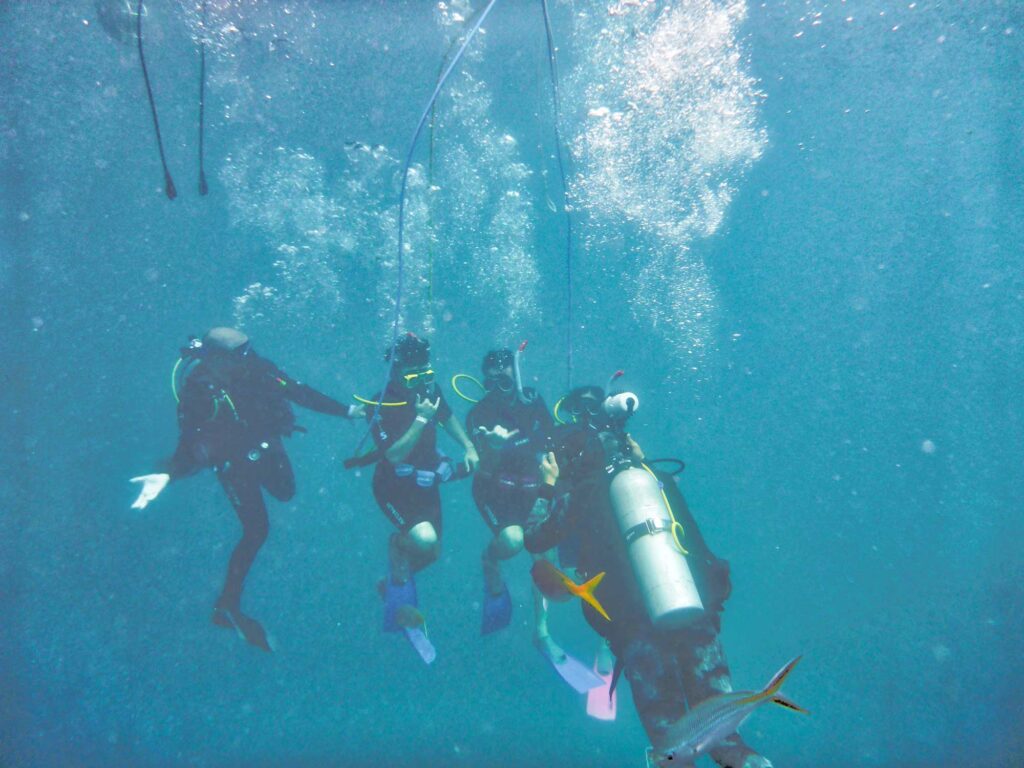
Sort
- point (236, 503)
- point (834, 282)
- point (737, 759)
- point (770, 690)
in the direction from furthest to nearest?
point (834, 282)
point (236, 503)
point (737, 759)
point (770, 690)

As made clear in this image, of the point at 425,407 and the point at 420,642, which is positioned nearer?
the point at 425,407

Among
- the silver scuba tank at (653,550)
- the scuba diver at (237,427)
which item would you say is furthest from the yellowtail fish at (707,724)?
the scuba diver at (237,427)

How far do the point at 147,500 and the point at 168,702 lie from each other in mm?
15529

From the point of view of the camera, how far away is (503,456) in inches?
206

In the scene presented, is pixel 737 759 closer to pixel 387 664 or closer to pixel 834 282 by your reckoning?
pixel 387 664

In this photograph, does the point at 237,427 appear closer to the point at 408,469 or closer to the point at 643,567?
the point at 408,469

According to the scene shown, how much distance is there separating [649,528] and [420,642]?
3150 millimetres

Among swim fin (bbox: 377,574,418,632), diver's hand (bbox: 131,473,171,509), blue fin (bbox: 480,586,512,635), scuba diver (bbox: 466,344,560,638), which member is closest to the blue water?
scuba diver (bbox: 466,344,560,638)

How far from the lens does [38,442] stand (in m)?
22.5

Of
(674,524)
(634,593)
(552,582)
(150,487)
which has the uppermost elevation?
(674,524)

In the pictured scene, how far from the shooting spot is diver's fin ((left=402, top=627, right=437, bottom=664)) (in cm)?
511

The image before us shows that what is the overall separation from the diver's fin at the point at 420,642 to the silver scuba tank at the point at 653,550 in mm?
2747

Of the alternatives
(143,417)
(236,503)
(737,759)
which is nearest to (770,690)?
(737,759)

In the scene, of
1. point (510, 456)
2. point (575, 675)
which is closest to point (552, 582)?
point (510, 456)
